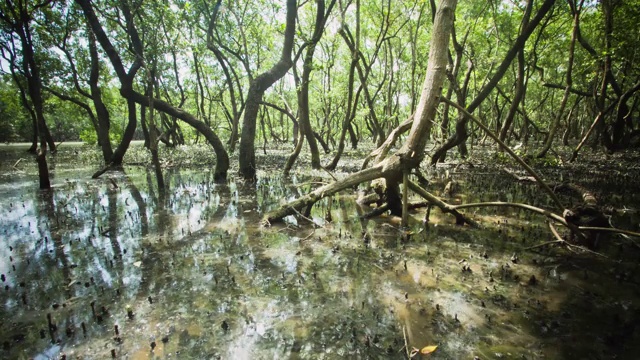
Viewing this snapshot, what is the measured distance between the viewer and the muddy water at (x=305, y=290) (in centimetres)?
284

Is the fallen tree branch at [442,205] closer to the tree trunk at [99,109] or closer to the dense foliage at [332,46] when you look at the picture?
the dense foliage at [332,46]

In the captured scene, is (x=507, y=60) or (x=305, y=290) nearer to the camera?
(x=305, y=290)

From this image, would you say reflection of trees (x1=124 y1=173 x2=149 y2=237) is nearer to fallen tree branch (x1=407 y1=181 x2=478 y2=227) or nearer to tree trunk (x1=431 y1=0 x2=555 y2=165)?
fallen tree branch (x1=407 y1=181 x2=478 y2=227)

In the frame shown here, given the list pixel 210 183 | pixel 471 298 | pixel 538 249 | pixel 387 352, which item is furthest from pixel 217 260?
pixel 210 183

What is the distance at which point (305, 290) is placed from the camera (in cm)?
376

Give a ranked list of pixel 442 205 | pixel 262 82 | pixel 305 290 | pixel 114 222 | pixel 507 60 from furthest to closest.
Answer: pixel 262 82, pixel 507 60, pixel 114 222, pixel 442 205, pixel 305 290

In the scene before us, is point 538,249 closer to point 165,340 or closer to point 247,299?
point 247,299

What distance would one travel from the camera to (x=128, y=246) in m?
5.14

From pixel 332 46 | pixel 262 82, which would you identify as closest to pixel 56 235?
pixel 262 82

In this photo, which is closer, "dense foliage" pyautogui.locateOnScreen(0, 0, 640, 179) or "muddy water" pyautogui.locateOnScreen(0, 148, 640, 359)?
"muddy water" pyautogui.locateOnScreen(0, 148, 640, 359)

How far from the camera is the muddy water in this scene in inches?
112

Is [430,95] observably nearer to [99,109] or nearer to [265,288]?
[265,288]

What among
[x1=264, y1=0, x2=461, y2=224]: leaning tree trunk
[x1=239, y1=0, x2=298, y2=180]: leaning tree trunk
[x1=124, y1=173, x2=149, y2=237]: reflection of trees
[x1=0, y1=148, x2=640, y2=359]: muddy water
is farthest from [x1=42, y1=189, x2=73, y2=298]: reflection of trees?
[x1=239, y1=0, x2=298, y2=180]: leaning tree trunk

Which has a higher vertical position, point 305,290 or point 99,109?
point 99,109
